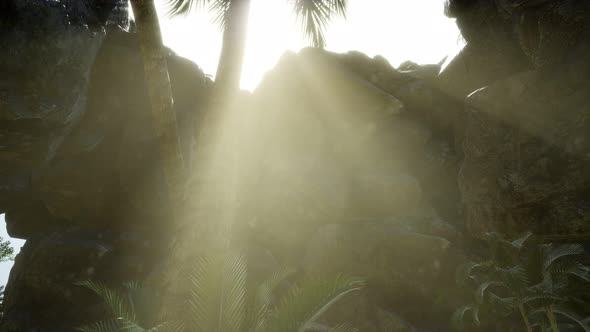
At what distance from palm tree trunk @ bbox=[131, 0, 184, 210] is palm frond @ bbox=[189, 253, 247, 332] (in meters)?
1.61

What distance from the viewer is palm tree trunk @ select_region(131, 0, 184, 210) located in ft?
16.3

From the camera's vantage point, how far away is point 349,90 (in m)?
16.3

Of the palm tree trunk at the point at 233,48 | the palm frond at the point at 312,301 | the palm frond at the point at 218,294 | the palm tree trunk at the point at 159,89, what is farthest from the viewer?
the palm tree trunk at the point at 233,48

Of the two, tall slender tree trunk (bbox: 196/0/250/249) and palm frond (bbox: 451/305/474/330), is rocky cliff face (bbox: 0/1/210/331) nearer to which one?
tall slender tree trunk (bbox: 196/0/250/249)

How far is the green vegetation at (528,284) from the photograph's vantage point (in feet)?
28.4

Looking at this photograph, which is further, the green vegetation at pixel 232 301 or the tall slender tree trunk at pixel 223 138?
the tall slender tree trunk at pixel 223 138

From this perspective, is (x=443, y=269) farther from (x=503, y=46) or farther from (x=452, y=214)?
(x=503, y=46)

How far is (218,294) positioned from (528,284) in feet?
29.6


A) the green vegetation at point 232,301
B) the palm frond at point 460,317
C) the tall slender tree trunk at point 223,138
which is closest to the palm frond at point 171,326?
the green vegetation at point 232,301

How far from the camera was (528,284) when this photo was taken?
905cm

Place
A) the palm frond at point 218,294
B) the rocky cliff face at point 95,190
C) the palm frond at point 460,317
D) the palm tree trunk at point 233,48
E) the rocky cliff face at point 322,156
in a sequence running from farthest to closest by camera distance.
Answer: the rocky cliff face at point 95,190 < the palm frond at point 460,317 < the rocky cliff face at point 322,156 < the palm tree trunk at point 233,48 < the palm frond at point 218,294

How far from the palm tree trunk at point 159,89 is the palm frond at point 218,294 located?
1.61 meters

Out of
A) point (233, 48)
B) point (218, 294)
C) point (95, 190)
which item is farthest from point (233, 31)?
point (95, 190)

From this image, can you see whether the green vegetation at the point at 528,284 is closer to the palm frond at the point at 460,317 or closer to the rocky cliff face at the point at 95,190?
the palm frond at the point at 460,317
